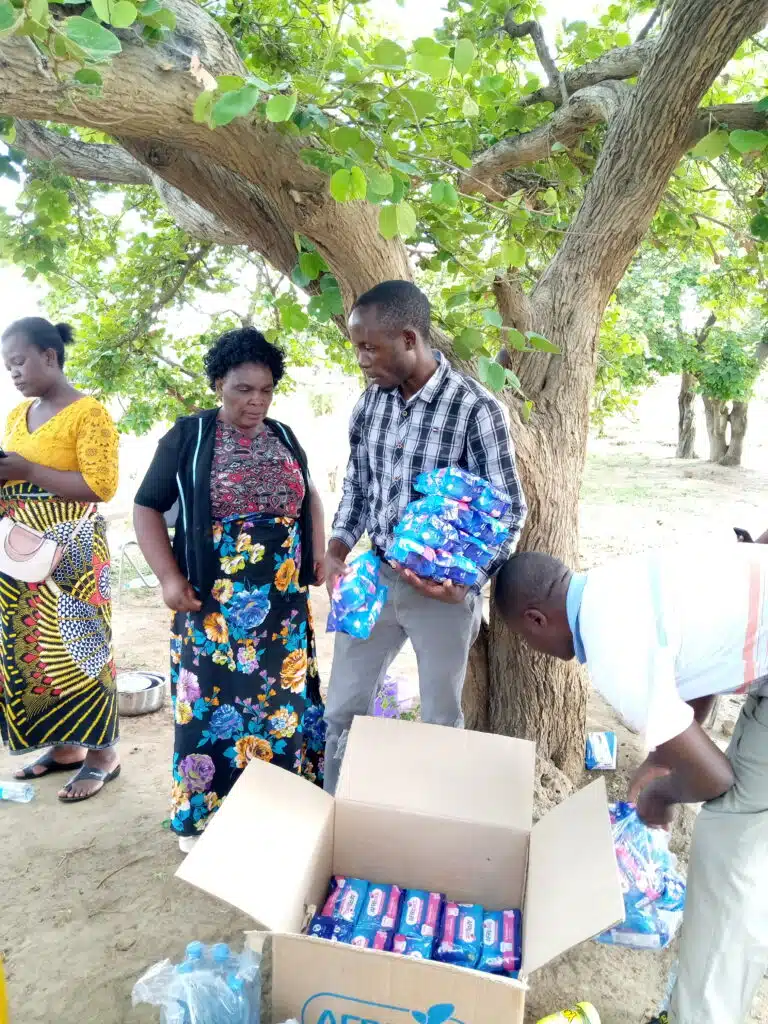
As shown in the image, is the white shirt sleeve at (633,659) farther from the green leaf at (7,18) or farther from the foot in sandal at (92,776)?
the foot in sandal at (92,776)

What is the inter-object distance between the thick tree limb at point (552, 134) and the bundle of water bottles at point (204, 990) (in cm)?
276

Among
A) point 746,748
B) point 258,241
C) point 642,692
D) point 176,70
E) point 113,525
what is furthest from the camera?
point 113,525

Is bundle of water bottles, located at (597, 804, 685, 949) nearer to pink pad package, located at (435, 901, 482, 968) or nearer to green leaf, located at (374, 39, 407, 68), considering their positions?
pink pad package, located at (435, 901, 482, 968)

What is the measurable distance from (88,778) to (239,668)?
1096 mm

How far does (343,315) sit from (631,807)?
1.92 metres

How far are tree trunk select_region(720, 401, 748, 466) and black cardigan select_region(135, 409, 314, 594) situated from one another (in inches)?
568

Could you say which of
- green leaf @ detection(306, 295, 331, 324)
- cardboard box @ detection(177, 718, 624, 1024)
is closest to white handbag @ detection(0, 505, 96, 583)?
green leaf @ detection(306, 295, 331, 324)

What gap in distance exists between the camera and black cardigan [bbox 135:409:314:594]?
2.44 meters

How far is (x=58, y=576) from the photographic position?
9.61 ft

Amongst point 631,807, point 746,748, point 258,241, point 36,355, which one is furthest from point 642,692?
point 36,355

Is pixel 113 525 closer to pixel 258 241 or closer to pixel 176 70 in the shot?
pixel 258 241

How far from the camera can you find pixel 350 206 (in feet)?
7.68

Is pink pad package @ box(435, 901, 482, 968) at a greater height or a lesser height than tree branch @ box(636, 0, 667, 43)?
lesser

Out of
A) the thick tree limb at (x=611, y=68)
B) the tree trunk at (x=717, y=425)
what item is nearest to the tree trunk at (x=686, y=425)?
the tree trunk at (x=717, y=425)
